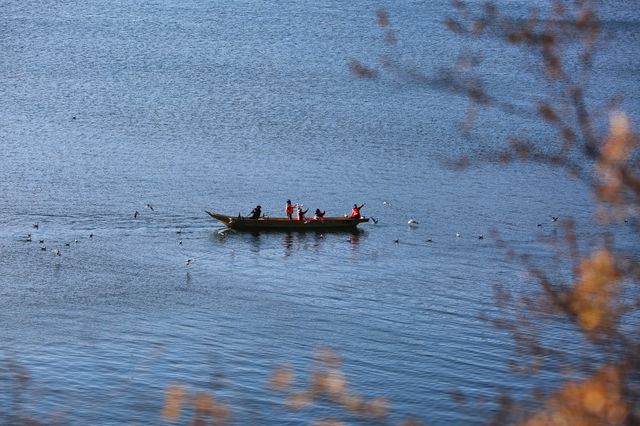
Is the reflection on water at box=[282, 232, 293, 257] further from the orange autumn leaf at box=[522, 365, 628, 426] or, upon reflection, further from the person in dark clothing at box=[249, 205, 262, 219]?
the orange autumn leaf at box=[522, 365, 628, 426]

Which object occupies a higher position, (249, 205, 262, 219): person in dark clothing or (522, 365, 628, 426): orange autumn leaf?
(249, 205, 262, 219): person in dark clothing

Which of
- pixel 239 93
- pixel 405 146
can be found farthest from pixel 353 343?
pixel 239 93

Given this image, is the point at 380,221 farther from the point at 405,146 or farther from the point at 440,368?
the point at 440,368

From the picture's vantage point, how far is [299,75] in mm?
66938

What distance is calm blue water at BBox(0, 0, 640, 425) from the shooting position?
2614cm

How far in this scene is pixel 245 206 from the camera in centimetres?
4284

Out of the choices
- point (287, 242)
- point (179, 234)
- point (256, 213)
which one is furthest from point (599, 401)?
point (256, 213)

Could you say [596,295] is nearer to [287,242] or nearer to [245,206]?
[287,242]

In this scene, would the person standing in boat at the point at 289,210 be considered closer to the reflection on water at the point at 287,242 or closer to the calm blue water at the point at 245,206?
the reflection on water at the point at 287,242

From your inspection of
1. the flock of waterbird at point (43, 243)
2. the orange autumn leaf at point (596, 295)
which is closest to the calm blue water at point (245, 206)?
the flock of waterbird at point (43, 243)

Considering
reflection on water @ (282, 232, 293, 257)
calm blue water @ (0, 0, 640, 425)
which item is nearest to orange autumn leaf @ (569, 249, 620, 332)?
calm blue water @ (0, 0, 640, 425)

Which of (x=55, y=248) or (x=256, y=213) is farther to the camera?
(x=256, y=213)

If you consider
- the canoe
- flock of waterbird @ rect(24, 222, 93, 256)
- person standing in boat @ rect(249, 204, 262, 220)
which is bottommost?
flock of waterbird @ rect(24, 222, 93, 256)

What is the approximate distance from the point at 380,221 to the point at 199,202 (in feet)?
23.2
